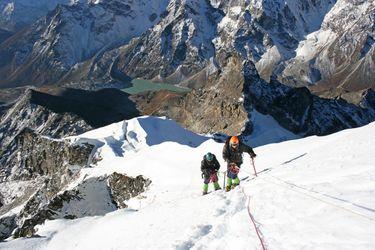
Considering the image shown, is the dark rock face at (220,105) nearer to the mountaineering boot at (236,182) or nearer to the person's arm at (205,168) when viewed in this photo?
the person's arm at (205,168)

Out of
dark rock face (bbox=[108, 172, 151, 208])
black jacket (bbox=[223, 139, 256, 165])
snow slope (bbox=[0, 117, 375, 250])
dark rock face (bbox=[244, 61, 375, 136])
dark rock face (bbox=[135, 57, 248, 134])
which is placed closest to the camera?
snow slope (bbox=[0, 117, 375, 250])

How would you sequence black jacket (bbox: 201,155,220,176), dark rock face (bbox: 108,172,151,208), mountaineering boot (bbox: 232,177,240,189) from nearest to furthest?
1. mountaineering boot (bbox: 232,177,240,189)
2. black jacket (bbox: 201,155,220,176)
3. dark rock face (bbox: 108,172,151,208)

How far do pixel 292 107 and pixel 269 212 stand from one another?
480ft

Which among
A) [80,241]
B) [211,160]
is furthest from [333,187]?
[80,241]

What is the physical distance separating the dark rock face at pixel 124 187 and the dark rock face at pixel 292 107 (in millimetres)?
98098

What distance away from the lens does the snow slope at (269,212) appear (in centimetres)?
1833

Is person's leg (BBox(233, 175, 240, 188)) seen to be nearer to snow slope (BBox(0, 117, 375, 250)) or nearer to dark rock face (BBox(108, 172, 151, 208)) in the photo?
snow slope (BBox(0, 117, 375, 250))

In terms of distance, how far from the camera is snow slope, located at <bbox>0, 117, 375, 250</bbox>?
60.1 feet

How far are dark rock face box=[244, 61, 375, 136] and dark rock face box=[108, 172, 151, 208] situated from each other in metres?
98.1

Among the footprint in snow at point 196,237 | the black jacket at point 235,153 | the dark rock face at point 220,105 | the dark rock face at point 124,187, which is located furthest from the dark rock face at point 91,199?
the dark rock face at point 220,105

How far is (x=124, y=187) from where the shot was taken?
54.8 metres

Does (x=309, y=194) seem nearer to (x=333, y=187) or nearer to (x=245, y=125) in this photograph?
(x=333, y=187)

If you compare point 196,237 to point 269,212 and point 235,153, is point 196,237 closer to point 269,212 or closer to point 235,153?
point 269,212

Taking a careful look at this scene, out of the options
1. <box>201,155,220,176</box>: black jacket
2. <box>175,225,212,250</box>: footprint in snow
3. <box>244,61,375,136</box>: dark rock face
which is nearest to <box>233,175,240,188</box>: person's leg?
<box>201,155,220,176</box>: black jacket
